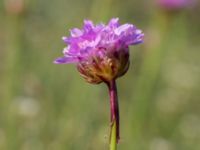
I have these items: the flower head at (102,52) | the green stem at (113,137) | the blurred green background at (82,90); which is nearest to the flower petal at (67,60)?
the flower head at (102,52)

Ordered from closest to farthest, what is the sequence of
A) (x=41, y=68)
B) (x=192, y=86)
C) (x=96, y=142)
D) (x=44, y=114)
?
(x=96, y=142) < (x=44, y=114) < (x=41, y=68) < (x=192, y=86)

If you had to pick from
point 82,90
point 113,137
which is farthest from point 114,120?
point 82,90

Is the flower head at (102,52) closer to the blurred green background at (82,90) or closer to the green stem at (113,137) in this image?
→ the green stem at (113,137)

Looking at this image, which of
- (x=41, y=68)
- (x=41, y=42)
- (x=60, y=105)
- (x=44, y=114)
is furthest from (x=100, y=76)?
(x=41, y=42)

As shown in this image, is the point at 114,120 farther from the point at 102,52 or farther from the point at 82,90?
the point at 82,90

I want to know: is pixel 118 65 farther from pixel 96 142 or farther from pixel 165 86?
pixel 165 86

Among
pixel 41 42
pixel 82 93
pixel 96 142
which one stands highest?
pixel 41 42

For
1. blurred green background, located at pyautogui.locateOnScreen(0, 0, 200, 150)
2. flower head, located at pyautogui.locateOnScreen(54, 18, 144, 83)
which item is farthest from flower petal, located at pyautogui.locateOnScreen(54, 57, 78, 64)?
blurred green background, located at pyautogui.locateOnScreen(0, 0, 200, 150)
